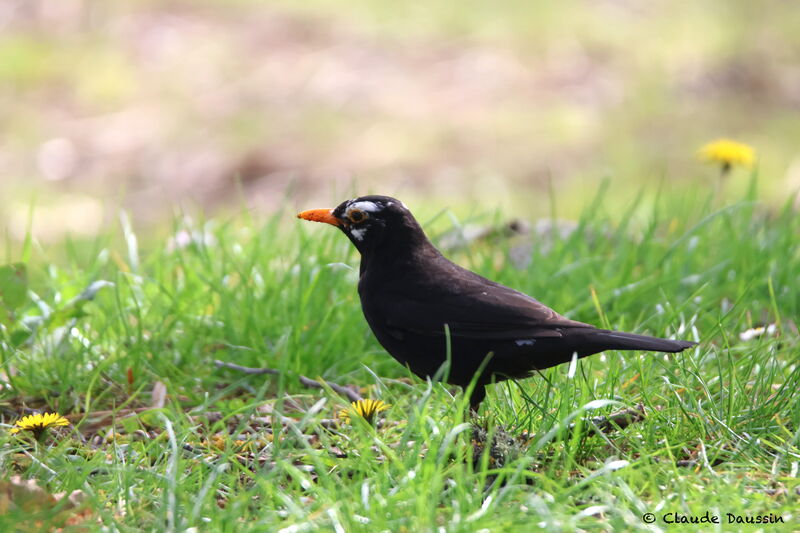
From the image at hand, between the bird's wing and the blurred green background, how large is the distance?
4.76m

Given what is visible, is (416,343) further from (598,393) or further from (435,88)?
(435,88)

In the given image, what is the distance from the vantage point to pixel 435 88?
37.5 ft

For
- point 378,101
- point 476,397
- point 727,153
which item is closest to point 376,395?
point 476,397

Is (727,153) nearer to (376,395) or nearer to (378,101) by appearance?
(376,395)

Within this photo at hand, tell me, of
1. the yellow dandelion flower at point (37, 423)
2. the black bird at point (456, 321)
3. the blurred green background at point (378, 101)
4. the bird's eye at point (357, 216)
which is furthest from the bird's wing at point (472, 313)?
the blurred green background at point (378, 101)

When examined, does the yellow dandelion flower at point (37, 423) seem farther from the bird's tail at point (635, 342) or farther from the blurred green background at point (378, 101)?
the blurred green background at point (378, 101)

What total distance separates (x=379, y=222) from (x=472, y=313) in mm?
616

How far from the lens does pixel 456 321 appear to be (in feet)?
11.6

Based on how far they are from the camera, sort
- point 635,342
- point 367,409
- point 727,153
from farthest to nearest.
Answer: point 727,153, point 367,409, point 635,342

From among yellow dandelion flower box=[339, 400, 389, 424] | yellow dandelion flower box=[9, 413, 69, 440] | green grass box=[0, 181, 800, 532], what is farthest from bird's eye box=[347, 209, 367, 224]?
yellow dandelion flower box=[9, 413, 69, 440]

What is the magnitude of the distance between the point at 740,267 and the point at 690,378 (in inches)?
56.9

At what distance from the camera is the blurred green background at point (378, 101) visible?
31.6 ft

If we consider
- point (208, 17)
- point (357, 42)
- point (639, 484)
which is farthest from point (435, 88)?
point (639, 484)

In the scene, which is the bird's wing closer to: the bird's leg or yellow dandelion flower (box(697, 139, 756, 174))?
the bird's leg
